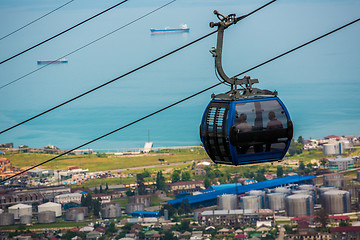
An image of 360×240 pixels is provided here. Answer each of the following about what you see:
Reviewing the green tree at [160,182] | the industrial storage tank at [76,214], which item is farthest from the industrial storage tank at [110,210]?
the green tree at [160,182]

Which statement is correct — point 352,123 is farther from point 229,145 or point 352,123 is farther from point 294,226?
point 229,145

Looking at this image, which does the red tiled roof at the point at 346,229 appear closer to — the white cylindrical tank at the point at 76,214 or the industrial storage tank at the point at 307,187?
the industrial storage tank at the point at 307,187

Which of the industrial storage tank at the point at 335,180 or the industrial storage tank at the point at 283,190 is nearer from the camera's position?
the industrial storage tank at the point at 283,190

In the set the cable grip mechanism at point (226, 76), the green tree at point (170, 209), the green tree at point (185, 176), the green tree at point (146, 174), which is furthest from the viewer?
the green tree at point (146, 174)

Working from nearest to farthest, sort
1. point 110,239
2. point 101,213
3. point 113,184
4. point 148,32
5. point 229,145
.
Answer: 1. point 229,145
2. point 110,239
3. point 101,213
4. point 113,184
5. point 148,32

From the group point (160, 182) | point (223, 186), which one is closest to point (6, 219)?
point (160, 182)

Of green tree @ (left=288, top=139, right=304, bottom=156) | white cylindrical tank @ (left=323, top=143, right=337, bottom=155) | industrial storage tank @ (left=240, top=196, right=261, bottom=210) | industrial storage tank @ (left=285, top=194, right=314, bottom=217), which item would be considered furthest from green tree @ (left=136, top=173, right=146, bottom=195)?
white cylindrical tank @ (left=323, top=143, right=337, bottom=155)

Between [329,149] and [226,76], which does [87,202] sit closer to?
[329,149]

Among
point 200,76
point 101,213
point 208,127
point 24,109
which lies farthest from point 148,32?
point 208,127
